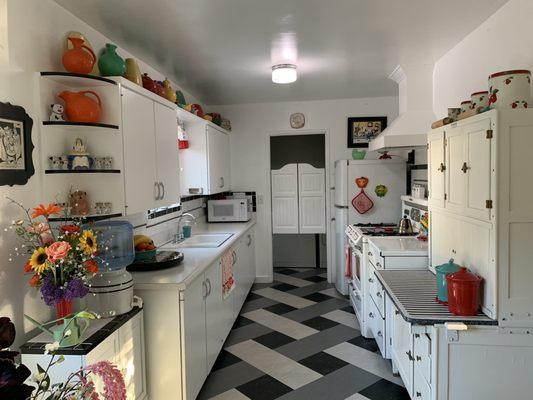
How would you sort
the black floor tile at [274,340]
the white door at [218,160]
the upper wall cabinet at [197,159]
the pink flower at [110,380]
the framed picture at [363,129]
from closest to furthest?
the pink flower at [110,380] < the black floor tile at [274,340] < the upper wall cabinet at [197,159] < the white door at [218,160] < the framed picture at [363,129]

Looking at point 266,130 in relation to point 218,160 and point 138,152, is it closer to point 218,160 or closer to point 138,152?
point 218,160

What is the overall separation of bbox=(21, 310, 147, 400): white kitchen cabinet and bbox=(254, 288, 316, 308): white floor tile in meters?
2.44

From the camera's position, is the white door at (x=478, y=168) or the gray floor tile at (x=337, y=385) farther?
the gray floor tile at (x=337, y=385)

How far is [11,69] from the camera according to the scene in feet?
5.81

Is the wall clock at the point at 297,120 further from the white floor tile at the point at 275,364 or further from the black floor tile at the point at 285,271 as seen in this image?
the white floor tile at the point at 275,364

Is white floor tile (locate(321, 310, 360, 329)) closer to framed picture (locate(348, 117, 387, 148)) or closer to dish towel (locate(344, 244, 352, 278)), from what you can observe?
dish towel (locate(344, 244, 352, 278))

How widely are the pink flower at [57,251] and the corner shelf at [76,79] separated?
93cm

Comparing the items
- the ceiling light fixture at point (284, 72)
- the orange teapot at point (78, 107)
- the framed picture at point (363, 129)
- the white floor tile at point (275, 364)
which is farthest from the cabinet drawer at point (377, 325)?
the orange teapot at point (78, 107)

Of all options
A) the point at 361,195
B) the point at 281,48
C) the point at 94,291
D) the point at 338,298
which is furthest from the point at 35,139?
the point at 338,298

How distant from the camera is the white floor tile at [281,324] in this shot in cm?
363

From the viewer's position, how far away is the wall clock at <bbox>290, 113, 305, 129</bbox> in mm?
5109

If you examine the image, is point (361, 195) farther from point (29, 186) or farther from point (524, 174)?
point (29, 186)

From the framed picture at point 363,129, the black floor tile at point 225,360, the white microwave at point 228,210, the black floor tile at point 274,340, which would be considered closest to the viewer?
the black floor tile at point 225,360

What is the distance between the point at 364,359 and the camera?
3.13 meters
